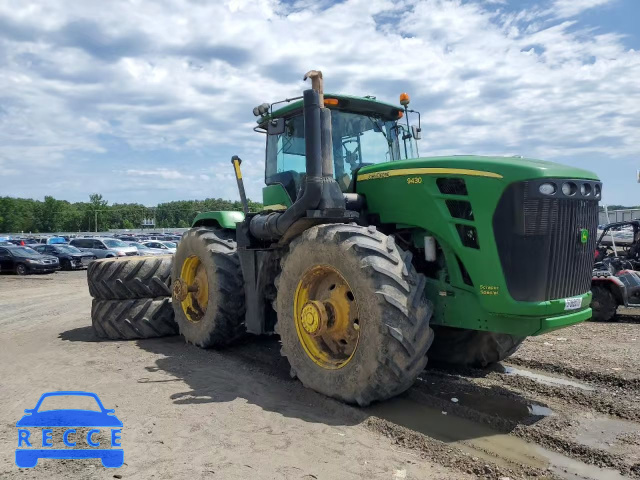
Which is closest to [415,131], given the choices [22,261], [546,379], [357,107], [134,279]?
[357,107]

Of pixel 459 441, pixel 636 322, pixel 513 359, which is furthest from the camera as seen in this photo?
pixel 636 322

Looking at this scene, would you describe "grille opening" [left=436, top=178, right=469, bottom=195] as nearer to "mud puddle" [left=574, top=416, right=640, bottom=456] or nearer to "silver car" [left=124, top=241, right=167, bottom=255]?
"mud puddle" [left=574, top=416, right=640, bottom=456]

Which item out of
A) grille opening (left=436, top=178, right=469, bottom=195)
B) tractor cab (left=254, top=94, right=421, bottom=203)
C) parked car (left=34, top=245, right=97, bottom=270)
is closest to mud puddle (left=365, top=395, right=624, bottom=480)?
grille opening (left=436, top=178, right=469, bottom=195)

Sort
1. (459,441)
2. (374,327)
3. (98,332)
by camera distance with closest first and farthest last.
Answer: (459,441), (374,327), (98,332)

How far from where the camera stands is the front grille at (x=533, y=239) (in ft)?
14.2

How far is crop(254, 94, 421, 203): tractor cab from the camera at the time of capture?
6.12 metres

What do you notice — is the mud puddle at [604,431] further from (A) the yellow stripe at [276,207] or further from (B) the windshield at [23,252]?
(B) the windshield at [23,252]

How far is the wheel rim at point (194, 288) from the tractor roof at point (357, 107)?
2.37m

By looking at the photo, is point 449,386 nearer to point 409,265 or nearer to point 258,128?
point 409,265

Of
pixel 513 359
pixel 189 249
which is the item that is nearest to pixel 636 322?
pixel 513 359

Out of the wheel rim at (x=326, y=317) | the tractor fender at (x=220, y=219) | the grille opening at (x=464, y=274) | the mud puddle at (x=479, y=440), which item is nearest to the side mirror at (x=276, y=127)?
the tractor fender at (x=220, y=219)

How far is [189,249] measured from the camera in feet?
25.1

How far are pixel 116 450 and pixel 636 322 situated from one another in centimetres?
928

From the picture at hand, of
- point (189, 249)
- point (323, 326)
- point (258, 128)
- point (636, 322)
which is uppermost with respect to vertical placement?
point (258, 128)
